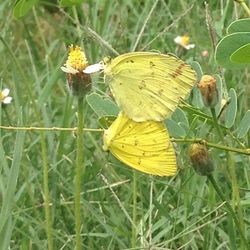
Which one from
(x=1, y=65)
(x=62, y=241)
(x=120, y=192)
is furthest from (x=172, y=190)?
(x=1, y=65)

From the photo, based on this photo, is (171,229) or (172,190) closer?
(171,229)

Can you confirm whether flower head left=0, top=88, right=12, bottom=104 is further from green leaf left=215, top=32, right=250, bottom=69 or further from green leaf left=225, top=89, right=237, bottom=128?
green leaf left=215, top=32, right=250, bottom=69

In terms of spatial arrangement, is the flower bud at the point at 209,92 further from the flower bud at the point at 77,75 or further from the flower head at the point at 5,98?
the flower head at the point at 5,98

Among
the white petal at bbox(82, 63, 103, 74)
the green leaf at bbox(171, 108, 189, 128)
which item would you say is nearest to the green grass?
the green leaf at bbox(171, 108, 189, 128)

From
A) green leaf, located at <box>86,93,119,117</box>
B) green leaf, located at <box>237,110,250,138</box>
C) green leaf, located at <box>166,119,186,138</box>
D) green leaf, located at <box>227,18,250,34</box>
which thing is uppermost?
green leaf, located at <box>227,18,250,34</box>

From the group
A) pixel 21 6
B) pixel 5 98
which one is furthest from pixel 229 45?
pixel 5 98

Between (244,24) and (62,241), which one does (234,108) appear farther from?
(62,241)
